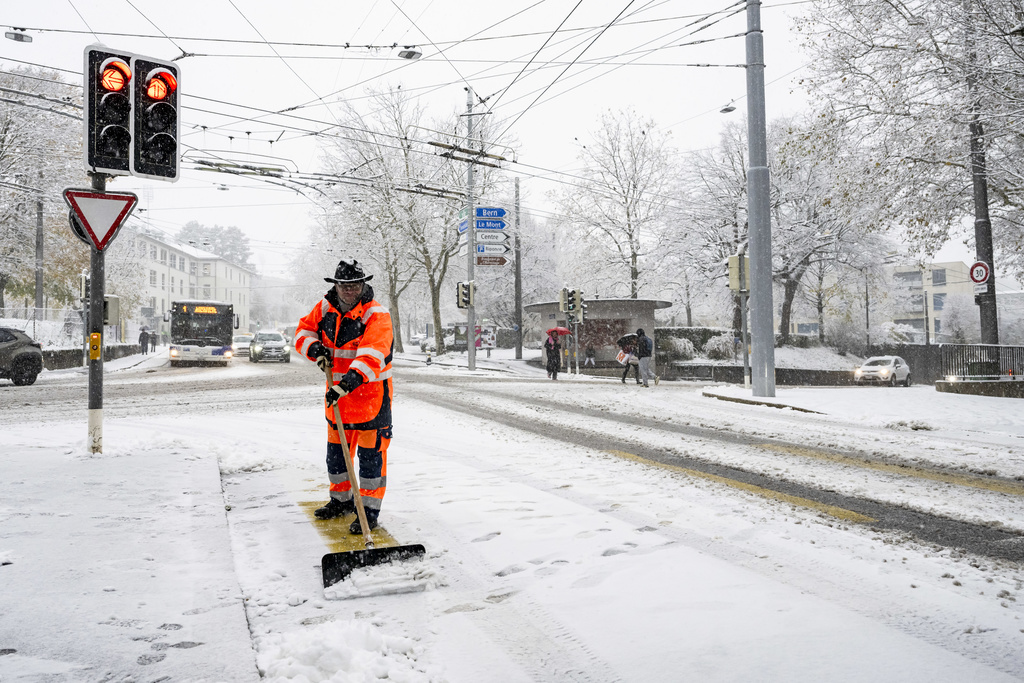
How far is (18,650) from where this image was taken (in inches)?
101

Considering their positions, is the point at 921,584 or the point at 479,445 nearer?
the point at 921,584

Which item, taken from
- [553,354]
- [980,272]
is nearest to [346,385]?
[980,272]

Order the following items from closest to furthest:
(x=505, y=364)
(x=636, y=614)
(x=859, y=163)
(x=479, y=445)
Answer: (x=636, y=614)
(x=479, y=445)
(x=859, y=163)
(x=505, y=364)

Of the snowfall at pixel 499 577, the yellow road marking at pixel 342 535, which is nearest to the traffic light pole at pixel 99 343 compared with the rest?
the snowfall at pixel 499 577

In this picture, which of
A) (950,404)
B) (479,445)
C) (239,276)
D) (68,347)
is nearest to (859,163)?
(950,404)

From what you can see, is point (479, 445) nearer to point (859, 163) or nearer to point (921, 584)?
point (921, 584)

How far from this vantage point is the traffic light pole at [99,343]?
21.8 ft

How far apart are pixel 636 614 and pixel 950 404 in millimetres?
11614

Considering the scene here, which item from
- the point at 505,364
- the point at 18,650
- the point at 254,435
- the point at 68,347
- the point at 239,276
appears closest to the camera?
the point at 18,650

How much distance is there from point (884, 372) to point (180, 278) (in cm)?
7741

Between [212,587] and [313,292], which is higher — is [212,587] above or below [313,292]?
below

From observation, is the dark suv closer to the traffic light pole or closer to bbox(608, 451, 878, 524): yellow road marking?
the traffic light pole

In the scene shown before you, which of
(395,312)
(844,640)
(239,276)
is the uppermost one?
(239,276)

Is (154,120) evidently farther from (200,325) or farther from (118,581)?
(200,325)
